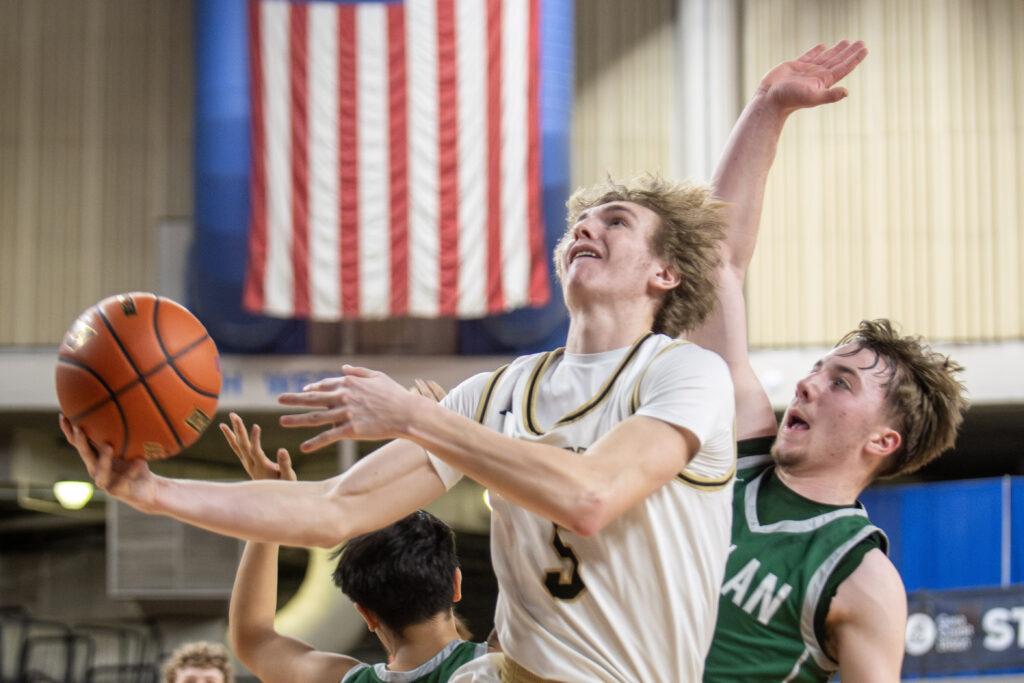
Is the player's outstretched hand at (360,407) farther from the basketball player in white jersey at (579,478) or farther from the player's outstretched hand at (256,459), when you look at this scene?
the player's outstretched hand at (256,459)

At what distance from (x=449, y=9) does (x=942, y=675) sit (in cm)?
828

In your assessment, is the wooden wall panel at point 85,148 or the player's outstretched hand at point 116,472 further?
the wooden wall panel at point 85,148

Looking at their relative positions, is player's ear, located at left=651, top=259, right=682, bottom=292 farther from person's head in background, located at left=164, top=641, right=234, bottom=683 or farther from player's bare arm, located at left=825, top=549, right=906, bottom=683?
person's head in background, located at left=164, top=641, right=234, bottom=683

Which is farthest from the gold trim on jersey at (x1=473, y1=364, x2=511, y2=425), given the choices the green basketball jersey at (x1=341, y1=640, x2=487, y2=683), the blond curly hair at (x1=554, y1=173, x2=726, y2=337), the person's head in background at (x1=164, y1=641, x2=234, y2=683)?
the person's head in background at (x1=164, y1=641, x2=234, y2=683)

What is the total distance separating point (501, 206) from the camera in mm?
13195

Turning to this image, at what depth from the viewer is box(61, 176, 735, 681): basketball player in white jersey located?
231 cm

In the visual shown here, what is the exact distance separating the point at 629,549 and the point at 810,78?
1861 millimetres

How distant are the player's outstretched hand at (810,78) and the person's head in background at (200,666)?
3.37 metres

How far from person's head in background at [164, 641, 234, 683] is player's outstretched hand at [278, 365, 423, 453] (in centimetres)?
338

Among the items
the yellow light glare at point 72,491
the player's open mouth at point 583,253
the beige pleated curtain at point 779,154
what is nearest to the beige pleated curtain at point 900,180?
the beige pleated curtain at point 779,154

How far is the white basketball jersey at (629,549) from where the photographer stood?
2.50m

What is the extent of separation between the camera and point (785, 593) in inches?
130

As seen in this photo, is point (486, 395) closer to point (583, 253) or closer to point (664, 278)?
point (583, 253)

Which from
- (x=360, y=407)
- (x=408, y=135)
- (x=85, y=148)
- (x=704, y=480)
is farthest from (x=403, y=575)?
(x=85, y=148)
